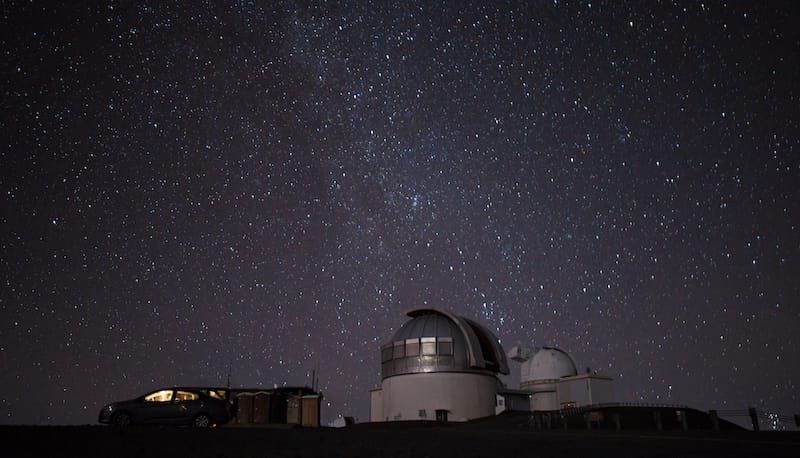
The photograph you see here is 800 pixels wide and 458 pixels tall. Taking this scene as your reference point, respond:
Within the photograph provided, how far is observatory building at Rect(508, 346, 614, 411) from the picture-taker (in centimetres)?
4672

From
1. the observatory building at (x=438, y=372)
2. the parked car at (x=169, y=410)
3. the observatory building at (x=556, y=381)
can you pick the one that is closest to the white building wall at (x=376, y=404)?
the observatory building at (x=438, y=372)

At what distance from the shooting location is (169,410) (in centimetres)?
1861

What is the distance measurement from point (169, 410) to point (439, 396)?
23.5m

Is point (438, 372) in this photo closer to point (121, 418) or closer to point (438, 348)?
point (438, 348)

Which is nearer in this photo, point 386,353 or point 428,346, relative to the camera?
point 428,346

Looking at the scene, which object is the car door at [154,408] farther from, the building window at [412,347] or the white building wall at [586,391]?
the white building wall at [586,391]

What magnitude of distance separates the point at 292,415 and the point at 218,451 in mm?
29045

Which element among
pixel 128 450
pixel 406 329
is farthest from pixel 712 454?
pixel 406 329

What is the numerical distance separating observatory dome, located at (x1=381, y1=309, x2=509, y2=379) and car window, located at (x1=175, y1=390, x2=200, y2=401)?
2250cm

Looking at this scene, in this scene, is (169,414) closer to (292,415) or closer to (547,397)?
(292,415)

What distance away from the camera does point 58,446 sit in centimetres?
830

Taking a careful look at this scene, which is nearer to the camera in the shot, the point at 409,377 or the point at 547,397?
the point at 409,377

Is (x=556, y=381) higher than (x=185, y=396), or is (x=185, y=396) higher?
(x=556, y=381)

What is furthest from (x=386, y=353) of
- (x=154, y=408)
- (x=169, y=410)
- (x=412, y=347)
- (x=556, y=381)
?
(x=154, y=408)
